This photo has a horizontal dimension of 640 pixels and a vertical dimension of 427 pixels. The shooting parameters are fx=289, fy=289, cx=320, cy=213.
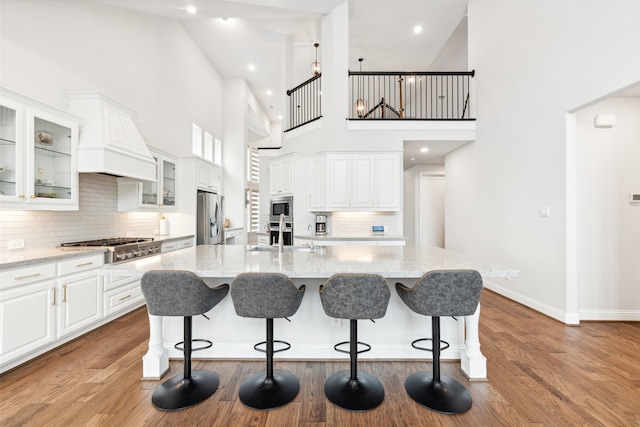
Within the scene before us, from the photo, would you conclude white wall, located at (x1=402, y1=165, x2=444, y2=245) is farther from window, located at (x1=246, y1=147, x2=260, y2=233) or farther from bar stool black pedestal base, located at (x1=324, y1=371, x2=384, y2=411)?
bar stool black pedestal base, located at (x1=324, y1=371, x2=384, y2=411)

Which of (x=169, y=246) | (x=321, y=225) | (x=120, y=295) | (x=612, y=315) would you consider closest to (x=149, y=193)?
(x=169, y=246)

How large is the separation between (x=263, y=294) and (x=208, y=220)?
437 cm

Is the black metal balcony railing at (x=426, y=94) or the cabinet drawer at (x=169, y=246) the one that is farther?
the black metal balcony railing at (x=426, y=94)

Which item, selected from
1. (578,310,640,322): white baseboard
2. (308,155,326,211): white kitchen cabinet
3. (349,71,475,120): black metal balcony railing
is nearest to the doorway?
(349,71,475,120): black metal balcony railing

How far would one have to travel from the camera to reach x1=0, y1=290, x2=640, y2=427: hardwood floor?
1812 millimetres

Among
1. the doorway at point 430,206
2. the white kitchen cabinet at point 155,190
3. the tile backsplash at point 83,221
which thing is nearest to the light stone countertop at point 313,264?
the tile backsplash at point 83,221

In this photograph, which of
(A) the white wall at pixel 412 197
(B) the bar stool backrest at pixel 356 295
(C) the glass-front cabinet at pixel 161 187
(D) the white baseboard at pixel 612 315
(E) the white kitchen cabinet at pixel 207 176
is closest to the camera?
(B) the bar stool backrest at pixel 356 295

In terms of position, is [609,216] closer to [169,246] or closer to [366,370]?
[366,370]

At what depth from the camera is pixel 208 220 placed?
5.79 m

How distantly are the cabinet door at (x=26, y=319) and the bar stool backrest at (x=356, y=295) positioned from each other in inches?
97.9

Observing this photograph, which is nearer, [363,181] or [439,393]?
[439,393]

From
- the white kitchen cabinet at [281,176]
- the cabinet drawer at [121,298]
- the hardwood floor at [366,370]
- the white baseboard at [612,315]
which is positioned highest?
the white kitchen cabinet at [281,176]

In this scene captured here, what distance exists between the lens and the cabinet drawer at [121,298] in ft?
10.8

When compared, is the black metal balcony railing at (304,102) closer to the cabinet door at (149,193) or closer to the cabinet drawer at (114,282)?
the cabinet door at (149,193)
